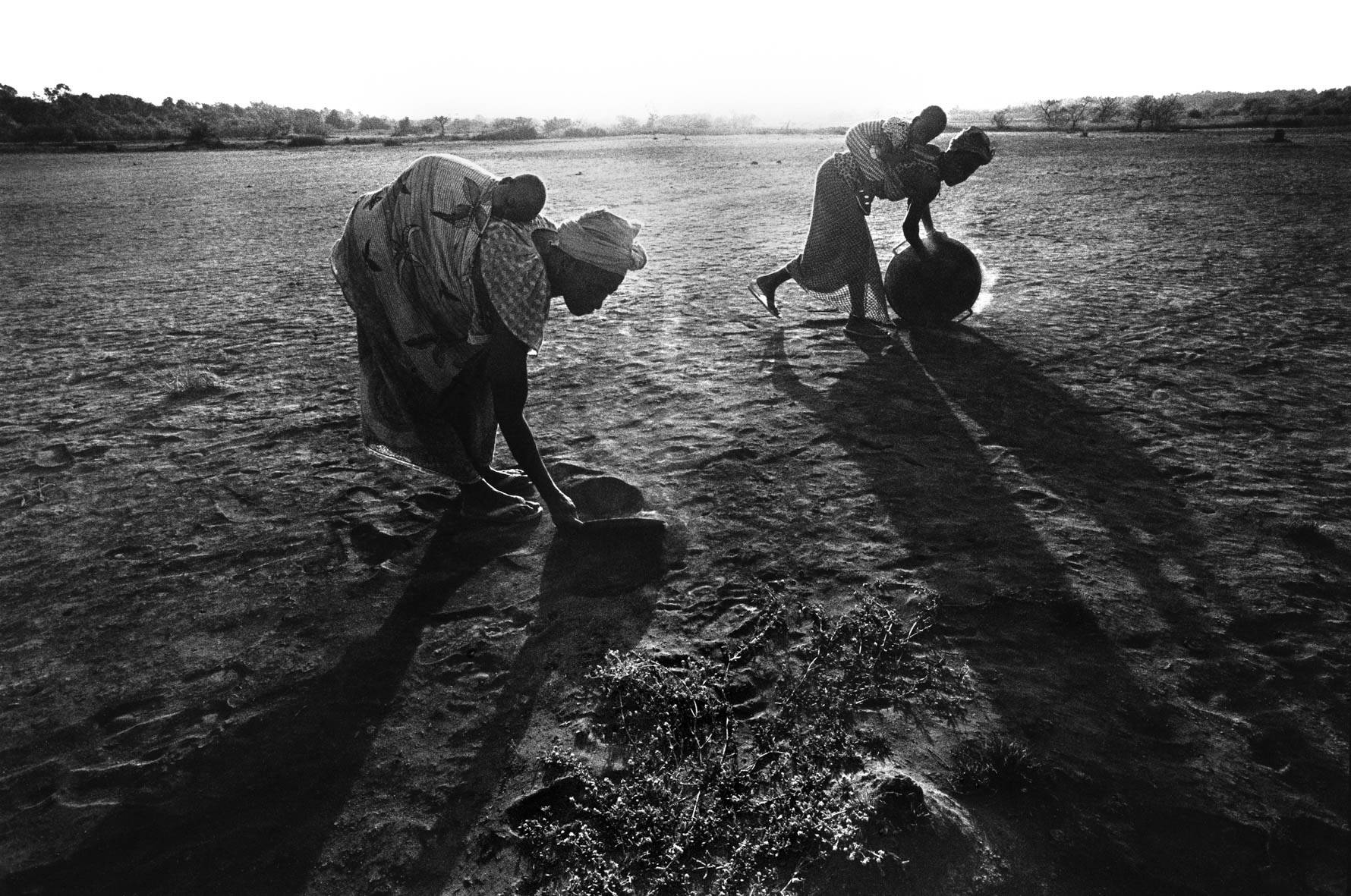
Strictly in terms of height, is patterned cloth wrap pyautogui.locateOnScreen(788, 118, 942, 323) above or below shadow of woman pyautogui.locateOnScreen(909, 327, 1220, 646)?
above

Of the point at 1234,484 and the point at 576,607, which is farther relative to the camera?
the point at 1234,484

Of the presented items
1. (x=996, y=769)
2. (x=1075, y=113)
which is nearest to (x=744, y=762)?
(x=996, y=769)

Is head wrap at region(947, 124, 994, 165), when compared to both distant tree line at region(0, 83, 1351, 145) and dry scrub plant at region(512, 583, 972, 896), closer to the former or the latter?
dry scrub plant at region(512, 583, 972, 896)

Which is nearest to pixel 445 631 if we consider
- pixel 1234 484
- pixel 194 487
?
pixel 194 487

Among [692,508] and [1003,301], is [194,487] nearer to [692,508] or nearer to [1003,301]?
[692,508]

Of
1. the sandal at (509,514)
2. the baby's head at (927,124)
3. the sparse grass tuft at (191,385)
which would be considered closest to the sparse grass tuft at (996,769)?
the sandal at (509,514)

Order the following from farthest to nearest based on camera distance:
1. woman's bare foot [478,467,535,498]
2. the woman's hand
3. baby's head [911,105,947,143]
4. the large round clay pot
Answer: the large round clay pot, baby's head [911,105,947,143], woman's bare foot [478,467,535,498], the woman's hand

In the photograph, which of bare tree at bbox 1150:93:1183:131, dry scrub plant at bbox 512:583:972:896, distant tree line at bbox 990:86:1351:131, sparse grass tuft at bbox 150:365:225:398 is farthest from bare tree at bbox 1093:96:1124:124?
dry scrub plant at bbox 512:583:972:896

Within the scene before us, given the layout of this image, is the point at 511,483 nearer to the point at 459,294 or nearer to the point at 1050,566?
the point at 459,294

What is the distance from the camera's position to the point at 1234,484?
11.8 feet

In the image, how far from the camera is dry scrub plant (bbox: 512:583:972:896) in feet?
6.40

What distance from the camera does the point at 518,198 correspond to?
2.83 meters

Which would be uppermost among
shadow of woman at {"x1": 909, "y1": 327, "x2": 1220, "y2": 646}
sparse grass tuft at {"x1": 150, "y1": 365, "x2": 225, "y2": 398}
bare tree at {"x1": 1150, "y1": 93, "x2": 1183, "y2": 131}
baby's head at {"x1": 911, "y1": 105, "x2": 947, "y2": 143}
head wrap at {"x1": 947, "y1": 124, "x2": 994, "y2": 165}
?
bare tree at {"x1": 1150, "y1": 93, "x2": 1183, "y2": 131}

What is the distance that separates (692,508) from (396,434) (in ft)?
4.61
